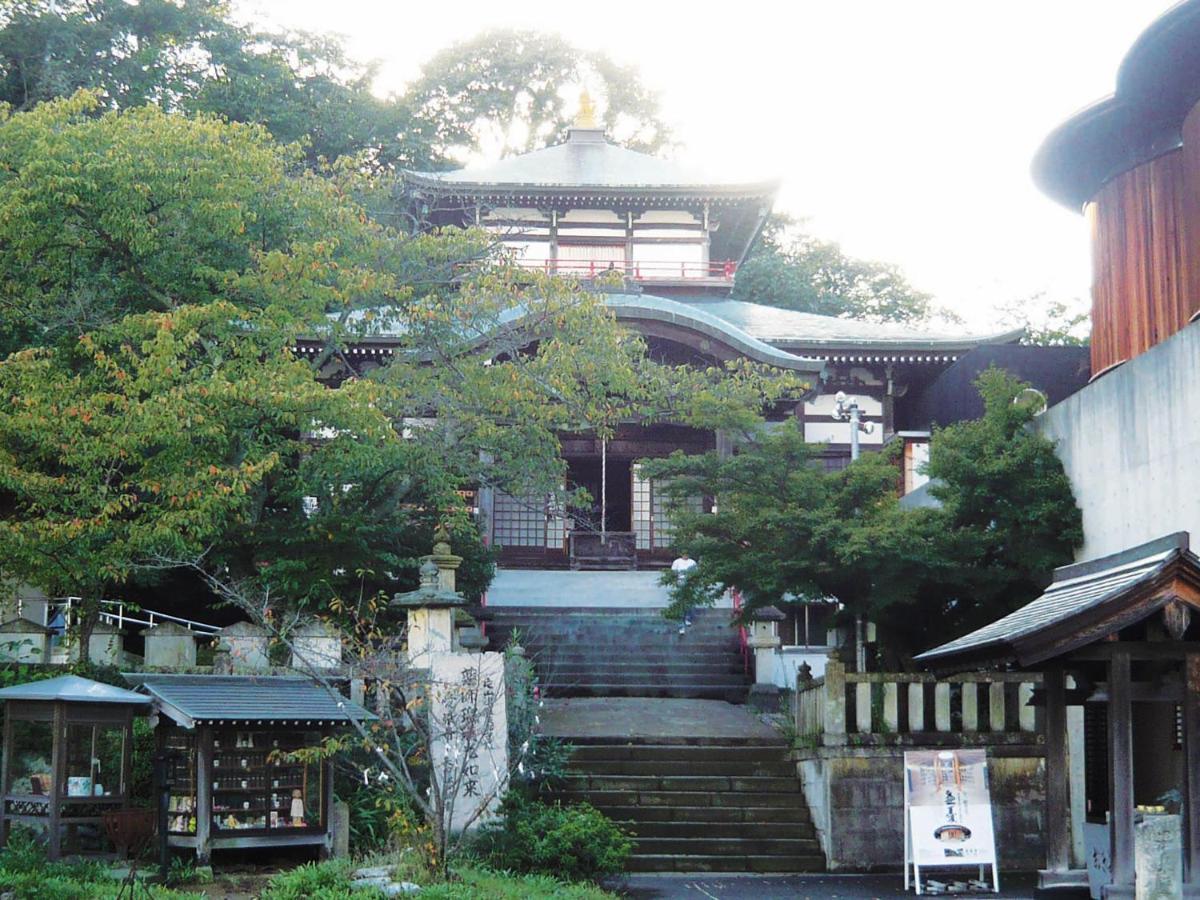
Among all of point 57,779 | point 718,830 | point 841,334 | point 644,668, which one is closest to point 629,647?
point 644,668

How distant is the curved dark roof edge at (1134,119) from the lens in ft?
48.1

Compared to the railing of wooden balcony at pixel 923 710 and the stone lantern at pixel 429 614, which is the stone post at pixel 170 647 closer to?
the stone lantern at pixel 429 614

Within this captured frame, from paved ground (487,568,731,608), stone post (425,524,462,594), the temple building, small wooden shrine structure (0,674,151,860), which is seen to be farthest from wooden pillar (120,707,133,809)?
the temple building

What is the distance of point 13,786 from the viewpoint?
44.9 ft

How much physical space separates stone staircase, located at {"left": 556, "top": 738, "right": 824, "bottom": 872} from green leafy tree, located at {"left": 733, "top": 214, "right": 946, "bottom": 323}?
91.7ft

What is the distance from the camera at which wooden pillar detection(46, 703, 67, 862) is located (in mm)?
12620

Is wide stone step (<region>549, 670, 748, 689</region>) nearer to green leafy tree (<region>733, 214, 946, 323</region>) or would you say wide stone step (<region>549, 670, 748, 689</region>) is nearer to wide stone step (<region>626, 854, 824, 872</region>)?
wide stone step (<region>626, 854, 824, 872</region>)

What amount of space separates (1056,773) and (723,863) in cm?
509

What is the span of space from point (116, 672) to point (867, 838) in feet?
27.2

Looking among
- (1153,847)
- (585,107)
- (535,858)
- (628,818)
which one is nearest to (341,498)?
(628,818)

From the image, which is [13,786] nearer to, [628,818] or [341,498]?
[628,818]

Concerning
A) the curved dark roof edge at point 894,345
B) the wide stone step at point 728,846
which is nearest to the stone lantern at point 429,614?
the wide stone step at point 728,846

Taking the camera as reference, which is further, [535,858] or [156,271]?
[156,271]

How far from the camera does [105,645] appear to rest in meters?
18.1
